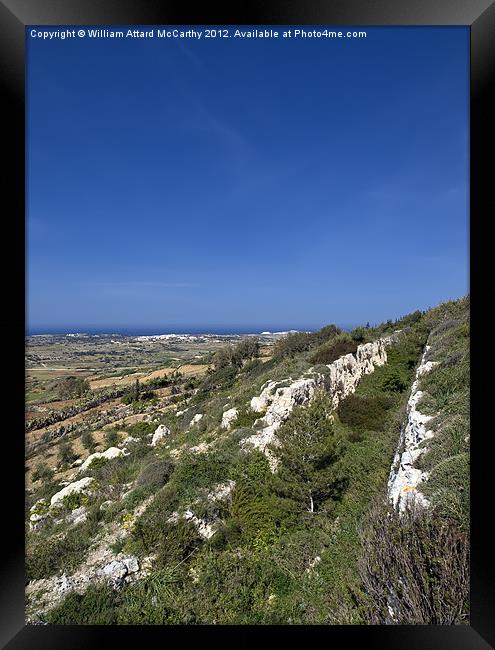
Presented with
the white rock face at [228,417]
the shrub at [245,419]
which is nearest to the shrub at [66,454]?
the white rock face at [228,417]

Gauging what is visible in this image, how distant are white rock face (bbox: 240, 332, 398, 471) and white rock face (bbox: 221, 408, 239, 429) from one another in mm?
477

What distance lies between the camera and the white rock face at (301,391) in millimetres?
5320

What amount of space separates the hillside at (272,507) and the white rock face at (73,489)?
0.03m

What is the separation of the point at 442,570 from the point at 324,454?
2.43m

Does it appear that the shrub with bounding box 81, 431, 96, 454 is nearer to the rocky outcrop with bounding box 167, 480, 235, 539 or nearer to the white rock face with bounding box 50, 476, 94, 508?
the white rock face with bounding box 50, 476, 94, 508

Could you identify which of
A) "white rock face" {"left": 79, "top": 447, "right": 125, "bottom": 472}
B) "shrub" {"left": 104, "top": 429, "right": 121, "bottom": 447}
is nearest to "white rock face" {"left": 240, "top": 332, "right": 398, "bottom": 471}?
"white rock face" {"left": 79, "top": 447, "right": 125, "bottom": 472}

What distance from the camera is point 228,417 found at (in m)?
6.45

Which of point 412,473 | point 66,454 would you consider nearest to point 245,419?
point 412,473

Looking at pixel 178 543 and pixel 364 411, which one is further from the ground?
pixel 364 411

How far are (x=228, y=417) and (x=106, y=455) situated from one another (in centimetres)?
327

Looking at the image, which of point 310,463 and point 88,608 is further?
point 310,463

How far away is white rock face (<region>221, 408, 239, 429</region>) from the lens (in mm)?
6315

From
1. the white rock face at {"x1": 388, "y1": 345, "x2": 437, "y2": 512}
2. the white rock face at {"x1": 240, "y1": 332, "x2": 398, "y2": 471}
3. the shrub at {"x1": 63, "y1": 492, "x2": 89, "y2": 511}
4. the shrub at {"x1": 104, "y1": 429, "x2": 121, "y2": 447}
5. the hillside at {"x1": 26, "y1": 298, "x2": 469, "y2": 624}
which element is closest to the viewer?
the hillside at {"x1": 26, "y1": 298, "x2": 469, "y2": 624}
